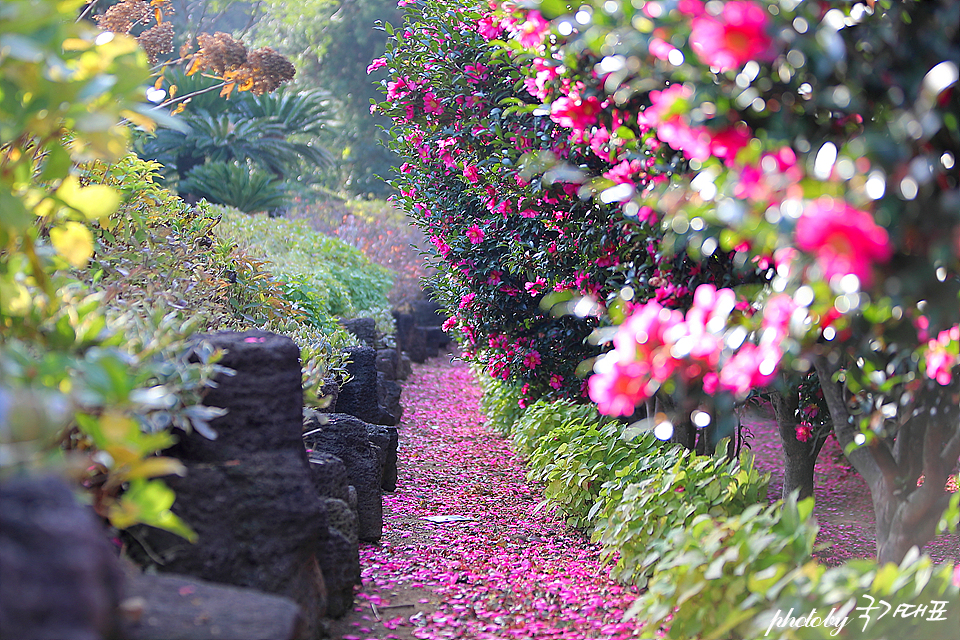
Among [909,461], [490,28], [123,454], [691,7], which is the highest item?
[490,28]

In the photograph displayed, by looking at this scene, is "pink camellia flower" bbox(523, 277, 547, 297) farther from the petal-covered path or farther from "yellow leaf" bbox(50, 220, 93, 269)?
"yellow leaf" bbox(50, 220, 93, 269)

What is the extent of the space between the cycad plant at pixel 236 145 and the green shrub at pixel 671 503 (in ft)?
41.6

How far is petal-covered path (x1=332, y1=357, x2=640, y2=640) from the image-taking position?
3240 mm

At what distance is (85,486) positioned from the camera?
233 cm

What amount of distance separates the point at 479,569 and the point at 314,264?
25.1 ft

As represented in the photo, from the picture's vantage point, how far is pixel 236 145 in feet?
53.4

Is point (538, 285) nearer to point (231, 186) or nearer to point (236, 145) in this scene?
point (231, 186)

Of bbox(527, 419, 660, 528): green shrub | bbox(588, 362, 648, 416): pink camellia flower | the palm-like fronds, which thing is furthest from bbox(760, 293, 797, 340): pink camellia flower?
the palm-like fronds

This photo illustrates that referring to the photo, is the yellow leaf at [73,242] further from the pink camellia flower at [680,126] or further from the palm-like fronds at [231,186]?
the palm-like fronds at [231,186]

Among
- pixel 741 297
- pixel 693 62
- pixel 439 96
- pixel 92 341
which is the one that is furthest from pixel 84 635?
pixel 439 96

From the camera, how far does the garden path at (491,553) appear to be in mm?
3270

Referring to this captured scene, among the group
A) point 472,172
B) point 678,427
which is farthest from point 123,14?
point 678,427

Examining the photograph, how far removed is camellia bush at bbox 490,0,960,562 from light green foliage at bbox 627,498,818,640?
1.56 feet

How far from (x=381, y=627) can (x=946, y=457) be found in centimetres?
234
